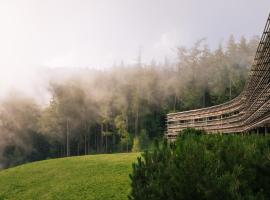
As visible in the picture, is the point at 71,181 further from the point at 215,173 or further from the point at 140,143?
the point at 140,143

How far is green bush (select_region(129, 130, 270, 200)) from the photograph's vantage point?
1013 cm

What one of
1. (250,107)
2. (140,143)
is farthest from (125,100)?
(250,107)

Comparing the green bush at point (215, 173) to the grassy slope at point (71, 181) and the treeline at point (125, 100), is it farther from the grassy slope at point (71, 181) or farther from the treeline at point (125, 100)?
the treeline at point (125, 100)

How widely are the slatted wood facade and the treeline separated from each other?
47.5 feet

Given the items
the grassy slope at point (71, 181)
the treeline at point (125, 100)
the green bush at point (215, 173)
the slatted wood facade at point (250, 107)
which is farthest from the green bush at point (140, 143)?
the green bush at point (215, 173)

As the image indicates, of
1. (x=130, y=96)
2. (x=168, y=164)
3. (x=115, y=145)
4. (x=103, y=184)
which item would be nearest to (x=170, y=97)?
(x=130, y=96)

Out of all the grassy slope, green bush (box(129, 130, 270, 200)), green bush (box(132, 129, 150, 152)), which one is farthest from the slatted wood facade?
the grassy slope

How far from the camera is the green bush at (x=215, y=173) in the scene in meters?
10.1

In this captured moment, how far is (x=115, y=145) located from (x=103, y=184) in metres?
47.8

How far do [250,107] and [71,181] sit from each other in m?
18.5

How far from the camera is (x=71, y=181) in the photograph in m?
34.1

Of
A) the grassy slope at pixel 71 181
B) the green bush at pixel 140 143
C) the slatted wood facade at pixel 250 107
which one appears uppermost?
the slatted wood facade at pixel 250 107

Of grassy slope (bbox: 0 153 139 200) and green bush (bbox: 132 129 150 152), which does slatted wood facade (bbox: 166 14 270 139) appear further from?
grassy slope (bbox: 0 153 139 200)

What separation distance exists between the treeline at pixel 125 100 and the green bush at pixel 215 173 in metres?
52.8
